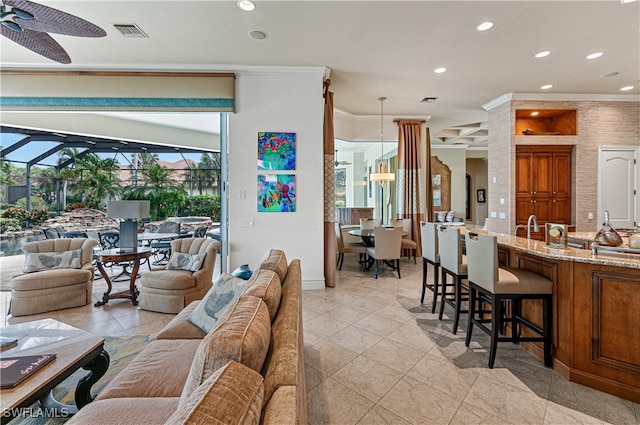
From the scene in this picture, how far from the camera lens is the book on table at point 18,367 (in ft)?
4.76

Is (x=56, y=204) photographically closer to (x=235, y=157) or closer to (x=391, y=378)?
(x=235, y=157)

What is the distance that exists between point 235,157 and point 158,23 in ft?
5.91

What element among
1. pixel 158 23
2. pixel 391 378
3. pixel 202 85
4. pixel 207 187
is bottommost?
pixel 391 378

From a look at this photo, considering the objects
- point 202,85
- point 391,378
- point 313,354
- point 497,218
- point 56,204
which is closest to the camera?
point 391,378

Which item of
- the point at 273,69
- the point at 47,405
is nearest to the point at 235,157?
the point at 273,69

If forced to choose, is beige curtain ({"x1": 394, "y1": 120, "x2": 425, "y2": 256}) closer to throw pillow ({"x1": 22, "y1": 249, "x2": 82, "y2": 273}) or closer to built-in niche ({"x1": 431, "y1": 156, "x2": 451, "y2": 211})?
built-in niche ({"x1": 431, "y1": 156, "x2": 451, "y2": 211})

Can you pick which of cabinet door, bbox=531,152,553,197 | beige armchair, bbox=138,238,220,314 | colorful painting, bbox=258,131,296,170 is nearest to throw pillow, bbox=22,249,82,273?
beige armchair, bbox=138,238,220,314

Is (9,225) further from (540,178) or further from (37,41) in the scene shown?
(540,178)

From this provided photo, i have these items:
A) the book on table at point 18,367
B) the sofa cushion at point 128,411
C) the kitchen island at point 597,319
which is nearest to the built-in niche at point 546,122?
the kitchen island at point 597,319

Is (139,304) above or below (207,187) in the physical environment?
below

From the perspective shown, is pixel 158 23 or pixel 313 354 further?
pixel 158 23

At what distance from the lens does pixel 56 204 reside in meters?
7.09

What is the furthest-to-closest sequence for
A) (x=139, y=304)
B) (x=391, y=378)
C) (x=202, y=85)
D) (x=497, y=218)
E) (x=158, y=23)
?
(x=497, y=218) < (x=202, y=85) < (x=139, y=304) < (x=158, y=23) < (x=391, y=378)

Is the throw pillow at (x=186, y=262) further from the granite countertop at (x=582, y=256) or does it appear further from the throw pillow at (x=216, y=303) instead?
the granite countertop at (x=582, y=256)
